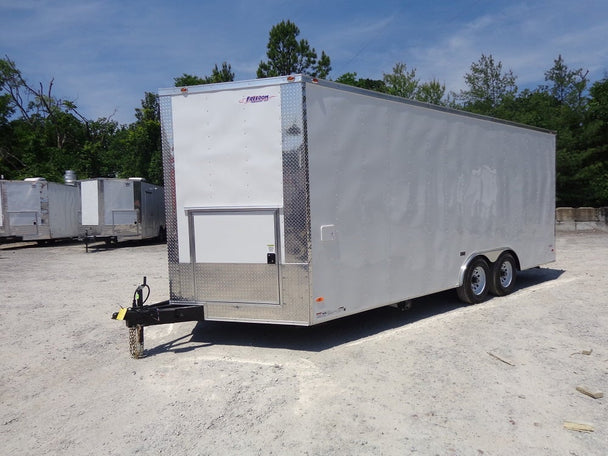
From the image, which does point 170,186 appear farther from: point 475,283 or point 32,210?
point 32,210

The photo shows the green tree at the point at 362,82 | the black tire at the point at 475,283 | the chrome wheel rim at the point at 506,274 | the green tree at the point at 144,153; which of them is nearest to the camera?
the black tire at the point at 475,283

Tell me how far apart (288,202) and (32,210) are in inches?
673

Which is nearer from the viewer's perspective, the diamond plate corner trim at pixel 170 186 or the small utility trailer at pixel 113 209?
the diamond plate corner trim at pixel 170 186

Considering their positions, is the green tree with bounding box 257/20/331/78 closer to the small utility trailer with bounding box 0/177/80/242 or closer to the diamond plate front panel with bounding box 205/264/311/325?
the small utility trailer with bounding box 0/177/80/242

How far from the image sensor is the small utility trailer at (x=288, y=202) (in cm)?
495

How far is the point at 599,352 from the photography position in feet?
16.5

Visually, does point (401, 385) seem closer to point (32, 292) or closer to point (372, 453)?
point (372, 453)

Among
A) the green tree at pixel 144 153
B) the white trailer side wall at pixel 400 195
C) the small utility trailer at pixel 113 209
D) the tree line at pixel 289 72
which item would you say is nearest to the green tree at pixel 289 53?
the tree line at pixel 289 72

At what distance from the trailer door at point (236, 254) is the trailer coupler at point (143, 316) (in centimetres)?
22

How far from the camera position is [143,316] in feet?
16.4

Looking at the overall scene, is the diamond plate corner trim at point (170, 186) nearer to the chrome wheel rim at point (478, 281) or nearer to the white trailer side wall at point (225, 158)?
the white trailer side wall at point (225, 158)

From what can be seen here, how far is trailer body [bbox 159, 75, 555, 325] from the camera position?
4.95 m

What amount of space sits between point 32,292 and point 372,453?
8.73 meters

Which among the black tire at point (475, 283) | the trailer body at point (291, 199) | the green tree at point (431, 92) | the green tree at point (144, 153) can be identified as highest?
the green tree at point (431, 92)
